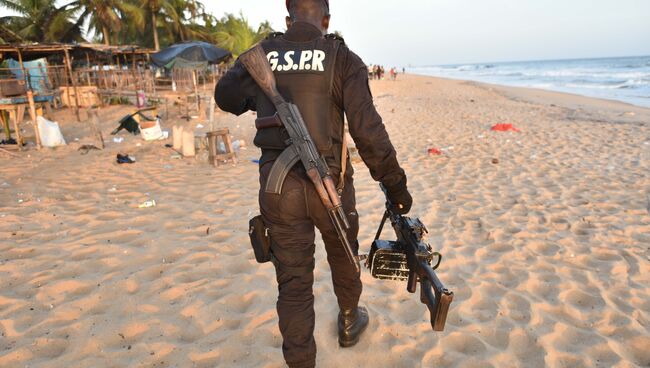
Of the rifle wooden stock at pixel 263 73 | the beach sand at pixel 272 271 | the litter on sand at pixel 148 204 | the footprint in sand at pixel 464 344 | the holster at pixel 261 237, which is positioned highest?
the rifle wooden stock at pixel 263 73

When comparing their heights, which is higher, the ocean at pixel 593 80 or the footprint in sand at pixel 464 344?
the ocean at pixel 593 80

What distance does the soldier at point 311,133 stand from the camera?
184 centimetres

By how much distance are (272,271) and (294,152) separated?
1.77 meters

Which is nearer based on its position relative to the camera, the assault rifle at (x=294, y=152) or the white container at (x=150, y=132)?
the assault rifle at (x=294, y=152)

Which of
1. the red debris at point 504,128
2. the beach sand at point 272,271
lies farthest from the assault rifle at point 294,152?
the red debris at point 504,128

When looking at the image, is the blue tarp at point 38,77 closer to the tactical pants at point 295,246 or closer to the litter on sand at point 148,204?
the litter on sand at point 148,204

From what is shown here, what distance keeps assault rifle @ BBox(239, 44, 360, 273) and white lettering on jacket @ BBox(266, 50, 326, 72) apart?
1.6 inches

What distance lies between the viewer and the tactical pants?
6.19 ft

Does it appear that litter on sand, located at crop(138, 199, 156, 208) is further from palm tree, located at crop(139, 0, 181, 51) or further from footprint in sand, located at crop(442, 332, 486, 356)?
palm tree, located at crop(139, 0, 181, 51)

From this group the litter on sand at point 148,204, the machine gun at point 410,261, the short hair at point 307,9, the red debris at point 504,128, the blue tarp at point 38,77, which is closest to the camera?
the machine gun at point 410,261

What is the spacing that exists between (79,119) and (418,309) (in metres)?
12.8

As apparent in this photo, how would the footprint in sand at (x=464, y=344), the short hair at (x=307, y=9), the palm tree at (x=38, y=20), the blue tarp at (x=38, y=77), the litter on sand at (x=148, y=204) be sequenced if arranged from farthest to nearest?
the palm tree at (x=38, y=20) < the blue tarp at (x=38, y=77) < the litter on sand at (x=148, y=204) < the footprint in sand at (x=464, y=344) < the short hair at (x=307, y=9)

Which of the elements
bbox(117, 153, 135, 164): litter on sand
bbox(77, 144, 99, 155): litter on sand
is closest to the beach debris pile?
bbox(117, 153, 135, 164): litter on sand

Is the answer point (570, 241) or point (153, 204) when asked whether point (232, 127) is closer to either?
point (153, 204)
